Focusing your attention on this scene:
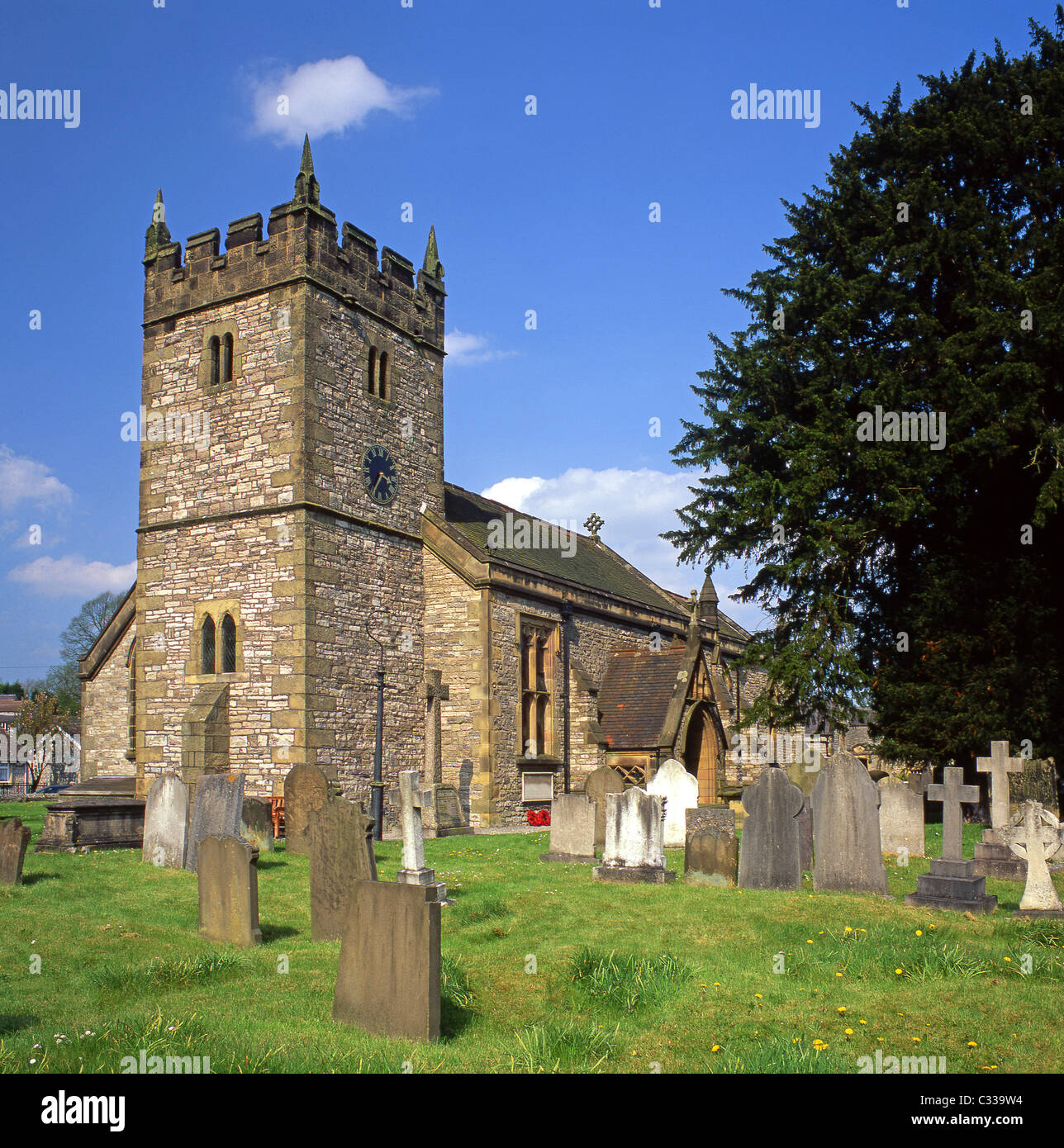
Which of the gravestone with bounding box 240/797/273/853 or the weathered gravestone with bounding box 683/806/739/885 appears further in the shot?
the gravestone with bounding box 240/797/273/853

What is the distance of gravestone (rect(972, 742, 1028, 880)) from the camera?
12.3 m

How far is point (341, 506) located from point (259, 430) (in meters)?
2.29

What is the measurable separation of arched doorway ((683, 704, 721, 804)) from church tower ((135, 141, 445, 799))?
8.15 meters

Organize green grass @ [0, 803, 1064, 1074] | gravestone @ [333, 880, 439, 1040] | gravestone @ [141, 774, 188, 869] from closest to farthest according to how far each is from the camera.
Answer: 1. green grass @ [0, 803, 1064, 1074]
2. gravestone @ [333, 880, 439, 1040]
3. gravestone @ [141, 774, 188, 869]

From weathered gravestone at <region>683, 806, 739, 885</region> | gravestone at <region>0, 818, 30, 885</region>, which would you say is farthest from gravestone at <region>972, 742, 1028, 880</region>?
gravestone at <region>0, 818, 30, 885</region>

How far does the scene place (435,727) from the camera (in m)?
21.5

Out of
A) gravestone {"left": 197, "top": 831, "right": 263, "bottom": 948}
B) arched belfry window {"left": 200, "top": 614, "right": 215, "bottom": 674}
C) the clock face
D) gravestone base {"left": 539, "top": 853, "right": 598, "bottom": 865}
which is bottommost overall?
A: gravestone base {"left": 539, "top": 853, "right": 598, "bottom": 865}

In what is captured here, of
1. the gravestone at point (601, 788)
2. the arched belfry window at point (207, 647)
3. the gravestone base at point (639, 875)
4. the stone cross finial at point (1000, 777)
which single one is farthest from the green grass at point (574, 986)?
the arched belfry window at point (207, 647)

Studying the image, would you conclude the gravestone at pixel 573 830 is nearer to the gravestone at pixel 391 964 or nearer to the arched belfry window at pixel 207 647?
the gravestone at pixel 391 964

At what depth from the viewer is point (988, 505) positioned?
20453mm

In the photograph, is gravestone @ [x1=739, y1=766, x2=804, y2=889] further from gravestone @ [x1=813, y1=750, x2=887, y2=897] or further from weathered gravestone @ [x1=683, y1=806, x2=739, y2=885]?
gravestone @ [x1=813, y1=750, x2=887, y2=897]

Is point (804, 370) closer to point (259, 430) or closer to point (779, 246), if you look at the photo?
point (779, 246)

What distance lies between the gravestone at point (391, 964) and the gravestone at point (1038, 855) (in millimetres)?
6720
